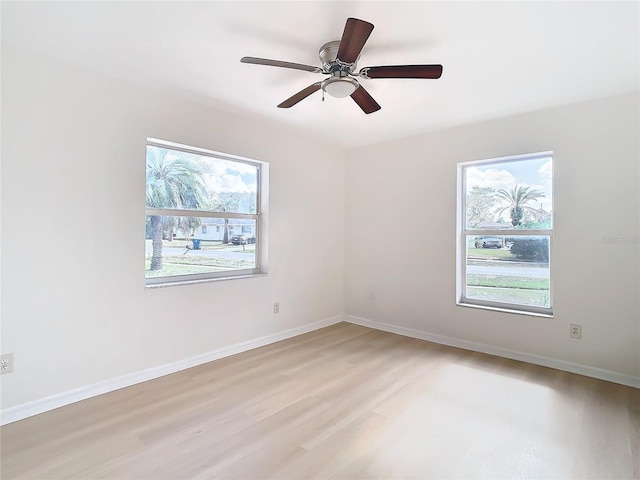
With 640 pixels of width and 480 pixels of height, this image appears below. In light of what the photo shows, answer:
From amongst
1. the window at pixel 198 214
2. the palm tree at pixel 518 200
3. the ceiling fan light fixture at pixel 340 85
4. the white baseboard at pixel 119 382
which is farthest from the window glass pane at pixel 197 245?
the palm tree at pixel 518 200

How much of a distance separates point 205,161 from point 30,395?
2.22 metres

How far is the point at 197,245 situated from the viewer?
3219 mm

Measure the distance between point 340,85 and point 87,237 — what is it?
6.83 ft

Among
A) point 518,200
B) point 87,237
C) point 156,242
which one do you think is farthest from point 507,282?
point 87,237

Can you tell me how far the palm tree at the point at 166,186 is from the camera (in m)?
2.88

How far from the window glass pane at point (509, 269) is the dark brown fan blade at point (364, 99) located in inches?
76.4

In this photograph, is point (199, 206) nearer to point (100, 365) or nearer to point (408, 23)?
point (100, 365)

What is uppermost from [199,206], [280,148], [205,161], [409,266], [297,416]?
[280,148]

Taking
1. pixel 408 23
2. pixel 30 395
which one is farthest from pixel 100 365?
pixel 408 23

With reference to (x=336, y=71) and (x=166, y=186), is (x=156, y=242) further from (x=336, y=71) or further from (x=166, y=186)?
(x=336, y=71)

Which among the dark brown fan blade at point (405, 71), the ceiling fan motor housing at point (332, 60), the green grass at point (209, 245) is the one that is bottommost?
the green grass at point (209, 245)

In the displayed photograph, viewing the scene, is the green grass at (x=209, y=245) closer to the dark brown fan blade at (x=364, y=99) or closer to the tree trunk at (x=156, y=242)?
the tree trunk at (x=156, y=242)

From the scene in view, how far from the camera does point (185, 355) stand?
9.78ft

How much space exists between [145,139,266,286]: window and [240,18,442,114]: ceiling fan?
4.37 ft
